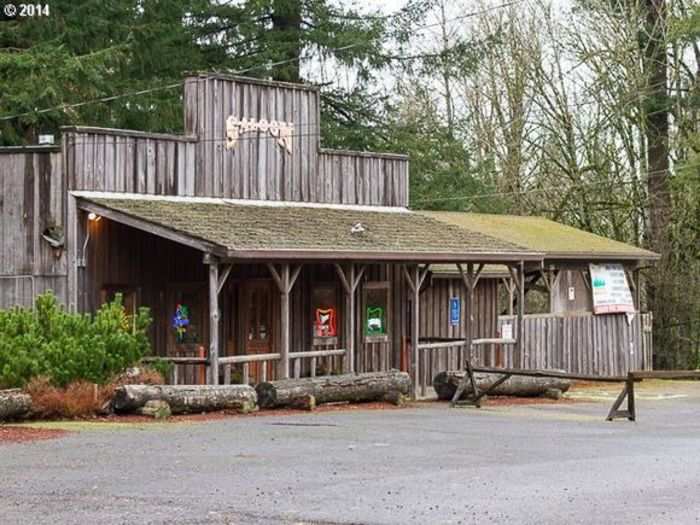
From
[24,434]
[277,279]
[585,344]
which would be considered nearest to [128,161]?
[277,279]

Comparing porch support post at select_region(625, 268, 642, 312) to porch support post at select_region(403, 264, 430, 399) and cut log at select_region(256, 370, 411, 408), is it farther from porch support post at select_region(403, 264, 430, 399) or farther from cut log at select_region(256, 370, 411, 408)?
cut log at select_region(256, 370, 411, 408)

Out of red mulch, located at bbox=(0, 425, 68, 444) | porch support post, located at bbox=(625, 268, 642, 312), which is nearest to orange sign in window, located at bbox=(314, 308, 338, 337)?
red mulch, located at bbox=(0, 425, 68, 444)

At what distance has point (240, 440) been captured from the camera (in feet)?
58.1

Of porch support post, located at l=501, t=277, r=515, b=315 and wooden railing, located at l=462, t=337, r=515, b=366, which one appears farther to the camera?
porch support post, located at l=501, t=277, r=515, b=315

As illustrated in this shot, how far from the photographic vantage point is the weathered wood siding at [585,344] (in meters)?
32.6

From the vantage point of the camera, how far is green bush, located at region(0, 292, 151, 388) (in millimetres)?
20219

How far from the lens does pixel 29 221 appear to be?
24.5m

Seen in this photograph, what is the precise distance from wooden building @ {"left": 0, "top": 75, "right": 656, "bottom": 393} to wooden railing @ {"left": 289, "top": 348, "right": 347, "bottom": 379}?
0.15ft

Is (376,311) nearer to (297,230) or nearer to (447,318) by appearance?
(447,318)

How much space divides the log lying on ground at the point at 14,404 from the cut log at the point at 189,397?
4.82ft

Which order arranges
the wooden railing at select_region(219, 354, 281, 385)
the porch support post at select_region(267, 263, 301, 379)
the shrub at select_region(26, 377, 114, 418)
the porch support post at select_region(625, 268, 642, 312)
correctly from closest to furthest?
the shrub at select_region(26, 377, 114, 418)
the wooden railing at select_region(219, 354, 281, 385)
the porch support post at select_region(267, 263, 301, 379)
the porch support post at select_region(625, 268, 642, 312)

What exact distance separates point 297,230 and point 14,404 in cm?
711

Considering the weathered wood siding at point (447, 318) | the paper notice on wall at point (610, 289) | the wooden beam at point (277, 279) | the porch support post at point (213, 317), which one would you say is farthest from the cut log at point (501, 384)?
the paper notice on wall at point (610, 289)

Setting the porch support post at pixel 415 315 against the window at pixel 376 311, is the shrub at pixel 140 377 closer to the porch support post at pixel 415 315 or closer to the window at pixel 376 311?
the porch support post at pixel 415 315
